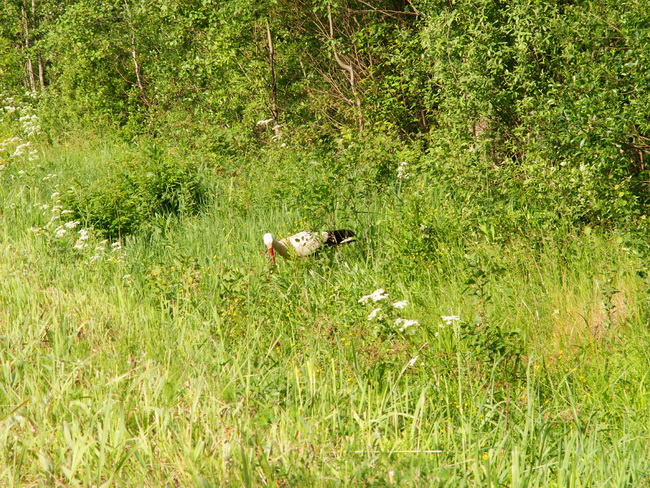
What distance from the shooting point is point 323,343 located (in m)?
4.11

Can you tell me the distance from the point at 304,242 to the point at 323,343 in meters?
1.99

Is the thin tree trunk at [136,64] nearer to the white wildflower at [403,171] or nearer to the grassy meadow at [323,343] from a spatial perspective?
the grassy meadow at [323,343]

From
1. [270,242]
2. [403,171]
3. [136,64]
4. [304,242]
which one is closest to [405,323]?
[270,242]

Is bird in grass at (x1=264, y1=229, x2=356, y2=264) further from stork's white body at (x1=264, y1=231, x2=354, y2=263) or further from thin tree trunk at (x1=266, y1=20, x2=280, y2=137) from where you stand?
thin tree trunk at (x1=266, y1=20, x2=280, y2=137)

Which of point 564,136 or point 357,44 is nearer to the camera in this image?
point 564,136

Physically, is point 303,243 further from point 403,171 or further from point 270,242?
point 403,171

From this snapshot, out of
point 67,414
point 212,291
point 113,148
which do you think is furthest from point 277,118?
point 67,414

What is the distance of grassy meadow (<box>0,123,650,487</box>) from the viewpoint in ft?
8.08

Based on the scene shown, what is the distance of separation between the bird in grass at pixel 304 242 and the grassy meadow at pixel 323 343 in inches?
5.0

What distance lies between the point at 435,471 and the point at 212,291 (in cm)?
328

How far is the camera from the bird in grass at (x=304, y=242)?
5.78 m

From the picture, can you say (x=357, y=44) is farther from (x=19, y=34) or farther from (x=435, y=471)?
(x=19, y=34)

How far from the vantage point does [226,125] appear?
13969 mm

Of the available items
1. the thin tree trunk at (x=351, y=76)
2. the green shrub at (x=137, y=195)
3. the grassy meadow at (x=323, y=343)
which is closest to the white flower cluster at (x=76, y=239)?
the grassy meadow at (x=323, y=343)
